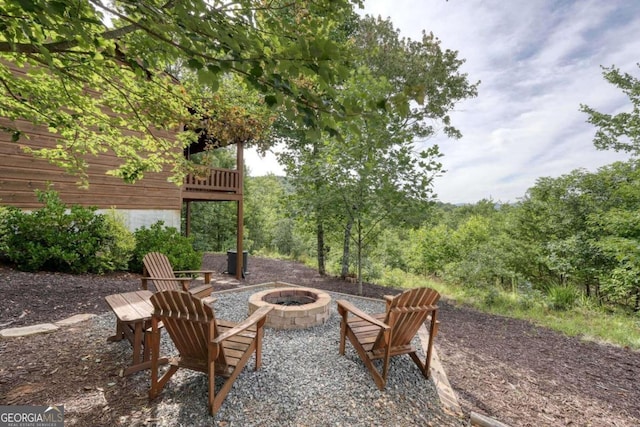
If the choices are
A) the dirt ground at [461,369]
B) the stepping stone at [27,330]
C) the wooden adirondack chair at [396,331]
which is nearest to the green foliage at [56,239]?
the dirt ground at [461,369]

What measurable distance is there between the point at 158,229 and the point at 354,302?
16.4ft

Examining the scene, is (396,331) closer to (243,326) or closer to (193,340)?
(243,326)

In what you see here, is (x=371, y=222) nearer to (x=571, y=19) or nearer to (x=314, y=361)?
(x=314, y=361)

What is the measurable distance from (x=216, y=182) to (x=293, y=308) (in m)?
5.21

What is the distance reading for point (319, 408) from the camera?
217cm

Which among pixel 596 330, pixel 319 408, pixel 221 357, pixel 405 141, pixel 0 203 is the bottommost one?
pixel 596 330

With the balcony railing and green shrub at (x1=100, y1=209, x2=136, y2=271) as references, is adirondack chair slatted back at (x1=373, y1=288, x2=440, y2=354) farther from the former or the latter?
the balcony railing

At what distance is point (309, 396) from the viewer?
7.52 feet

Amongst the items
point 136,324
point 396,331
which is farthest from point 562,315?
point 136,324

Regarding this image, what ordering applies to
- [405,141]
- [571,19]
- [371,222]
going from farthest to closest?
Answer: 1. [371,222]
2. [405,141]
3. [571,19]

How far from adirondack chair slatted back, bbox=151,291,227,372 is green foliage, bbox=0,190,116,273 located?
4.50m

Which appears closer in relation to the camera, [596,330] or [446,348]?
[446,348]

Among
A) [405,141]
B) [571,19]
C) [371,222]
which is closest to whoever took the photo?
[571,19]

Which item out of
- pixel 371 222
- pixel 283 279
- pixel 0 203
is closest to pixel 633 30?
pixel 371 222
